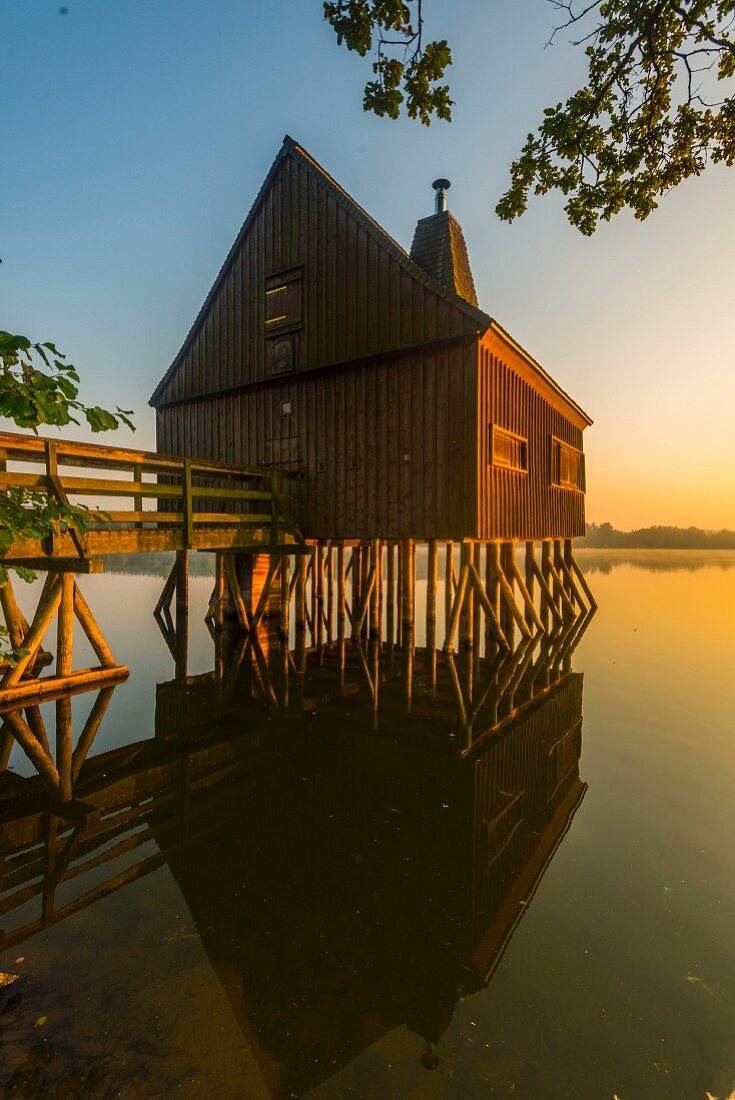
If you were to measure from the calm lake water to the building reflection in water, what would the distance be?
0.02 meters

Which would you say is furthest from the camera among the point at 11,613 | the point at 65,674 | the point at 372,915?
the point at 11,613

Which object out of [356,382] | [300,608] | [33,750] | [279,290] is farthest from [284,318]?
[33,750]

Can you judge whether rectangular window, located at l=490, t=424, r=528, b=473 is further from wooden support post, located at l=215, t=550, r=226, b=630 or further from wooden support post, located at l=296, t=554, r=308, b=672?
wooden support post, located at l=215, t=550, r=226, b=630

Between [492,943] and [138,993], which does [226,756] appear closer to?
[138,993]

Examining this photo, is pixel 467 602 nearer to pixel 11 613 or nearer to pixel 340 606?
pixel 340 606

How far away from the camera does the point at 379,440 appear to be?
11547 mm

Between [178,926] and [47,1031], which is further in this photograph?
[178,926]

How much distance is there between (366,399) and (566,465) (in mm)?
9498

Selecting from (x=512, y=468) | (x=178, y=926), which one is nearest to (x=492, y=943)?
(x=178, y=926)

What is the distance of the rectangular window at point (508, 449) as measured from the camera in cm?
1134

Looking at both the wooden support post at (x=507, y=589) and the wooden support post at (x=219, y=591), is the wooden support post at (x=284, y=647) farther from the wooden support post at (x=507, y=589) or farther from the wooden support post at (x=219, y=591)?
the wooden support post at (x=507, y=589)

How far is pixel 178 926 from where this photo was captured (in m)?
3.26

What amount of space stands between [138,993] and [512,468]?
11705 mm

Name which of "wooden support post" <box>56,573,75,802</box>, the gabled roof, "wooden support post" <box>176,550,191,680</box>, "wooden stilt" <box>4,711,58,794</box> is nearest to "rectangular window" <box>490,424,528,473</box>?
the gabled roof
